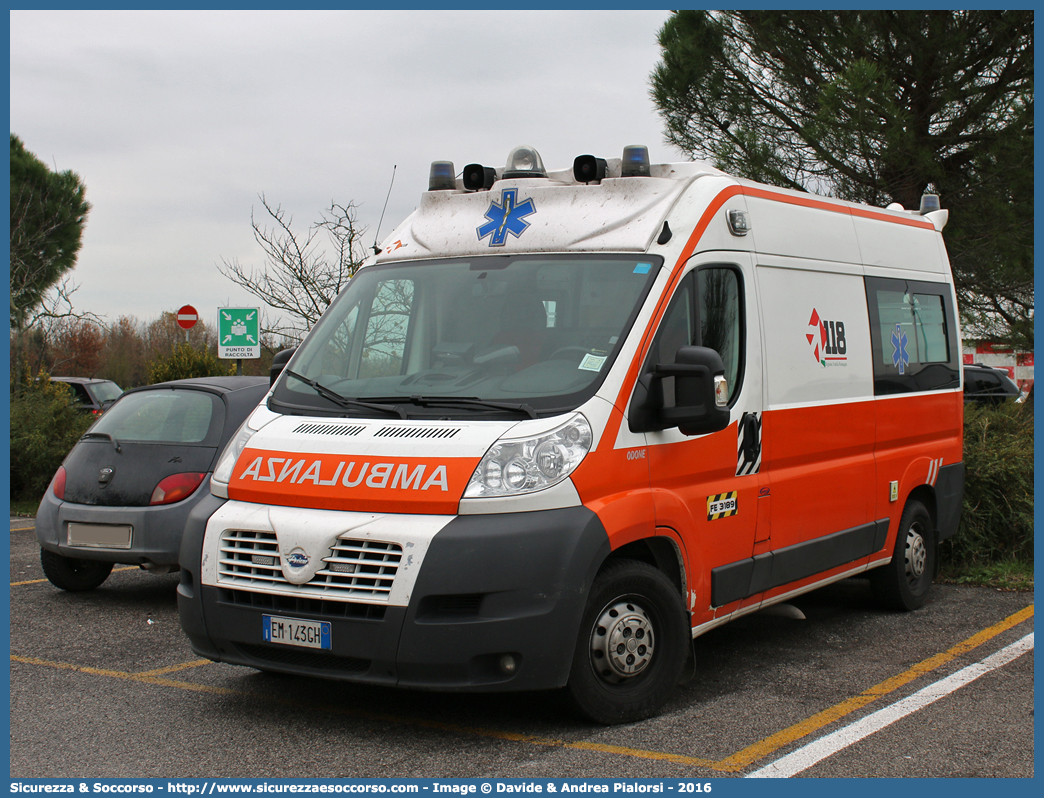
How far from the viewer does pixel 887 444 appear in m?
6.93

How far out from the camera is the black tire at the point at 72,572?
7766 millimetres

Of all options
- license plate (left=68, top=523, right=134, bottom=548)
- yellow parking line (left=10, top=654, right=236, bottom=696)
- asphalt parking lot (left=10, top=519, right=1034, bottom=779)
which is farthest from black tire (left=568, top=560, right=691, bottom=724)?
license plate (left=68, top=523, right=134, bottom=548)

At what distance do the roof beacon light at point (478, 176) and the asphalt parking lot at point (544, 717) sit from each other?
2704 mm

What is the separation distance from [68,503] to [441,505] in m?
4.16

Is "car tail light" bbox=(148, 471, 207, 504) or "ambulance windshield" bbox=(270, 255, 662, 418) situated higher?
"ambulance windshield" bbox=(270, 255, 662, 418)

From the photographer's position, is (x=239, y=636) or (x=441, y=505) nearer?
(x=441, y=505)

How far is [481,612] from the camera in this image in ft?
14.3

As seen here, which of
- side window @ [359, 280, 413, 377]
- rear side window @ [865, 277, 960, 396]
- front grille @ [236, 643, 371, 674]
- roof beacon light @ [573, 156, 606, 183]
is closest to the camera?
front grille @ [236, 643, 371, 674]

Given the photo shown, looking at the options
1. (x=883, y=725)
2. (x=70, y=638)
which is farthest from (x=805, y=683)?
(x=70, y=638)

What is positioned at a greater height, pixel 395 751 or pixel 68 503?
pixel 68 503

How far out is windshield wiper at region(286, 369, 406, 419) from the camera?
15.8 feet

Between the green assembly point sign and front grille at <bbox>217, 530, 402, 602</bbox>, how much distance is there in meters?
10.2

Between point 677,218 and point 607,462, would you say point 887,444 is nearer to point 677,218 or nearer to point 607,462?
point 677,218

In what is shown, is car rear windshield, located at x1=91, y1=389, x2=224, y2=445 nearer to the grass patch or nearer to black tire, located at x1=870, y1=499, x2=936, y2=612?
black tire, located at x1=870, y1=499, x2=936, y2=612
